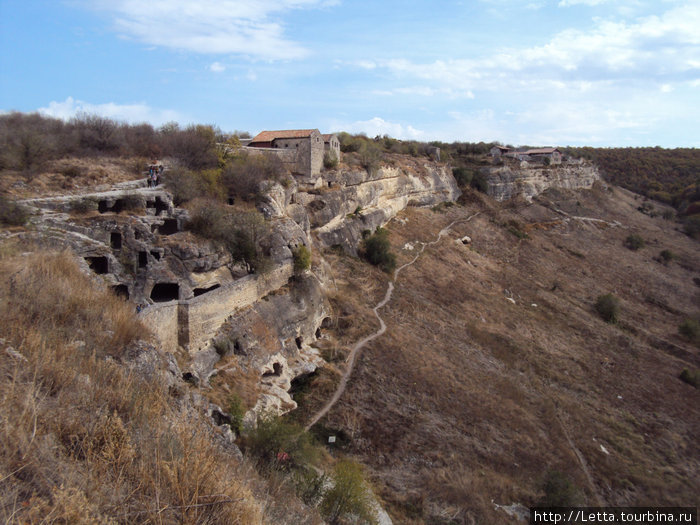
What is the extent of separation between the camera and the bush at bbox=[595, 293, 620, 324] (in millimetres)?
26734

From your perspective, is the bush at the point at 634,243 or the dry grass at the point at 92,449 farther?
the bush at the point at 634,243

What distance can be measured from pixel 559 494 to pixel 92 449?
12592 mm

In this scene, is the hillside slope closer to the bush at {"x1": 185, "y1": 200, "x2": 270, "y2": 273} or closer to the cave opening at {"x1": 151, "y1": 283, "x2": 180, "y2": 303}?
the bush at {"x1": 185, "y1": 200, "x2": 270, "y2": 273}

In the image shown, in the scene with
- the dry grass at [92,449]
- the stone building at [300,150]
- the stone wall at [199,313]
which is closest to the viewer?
the dry grass at [92,449]

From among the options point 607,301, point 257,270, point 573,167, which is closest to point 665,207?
point 573,167

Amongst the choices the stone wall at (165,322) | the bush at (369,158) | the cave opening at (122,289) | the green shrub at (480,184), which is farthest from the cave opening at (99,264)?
the green shrub at (480,184)

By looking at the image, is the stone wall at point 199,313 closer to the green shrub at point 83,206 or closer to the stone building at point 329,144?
the green shrub at point 83,206

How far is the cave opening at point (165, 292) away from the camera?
45.2 ft

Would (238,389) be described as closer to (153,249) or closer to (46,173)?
(153,249)

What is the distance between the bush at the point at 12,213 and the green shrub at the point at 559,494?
56.1 feet

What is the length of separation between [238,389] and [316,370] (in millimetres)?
4315

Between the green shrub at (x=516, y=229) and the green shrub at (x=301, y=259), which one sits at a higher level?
the green shrub at (x=301, y=259)

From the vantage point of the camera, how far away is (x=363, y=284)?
24.4m

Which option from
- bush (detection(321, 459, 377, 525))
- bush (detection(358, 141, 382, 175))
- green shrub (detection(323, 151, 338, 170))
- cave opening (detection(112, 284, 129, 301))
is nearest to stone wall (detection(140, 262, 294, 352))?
cave opening (detection(112, 284, 129, 301))
